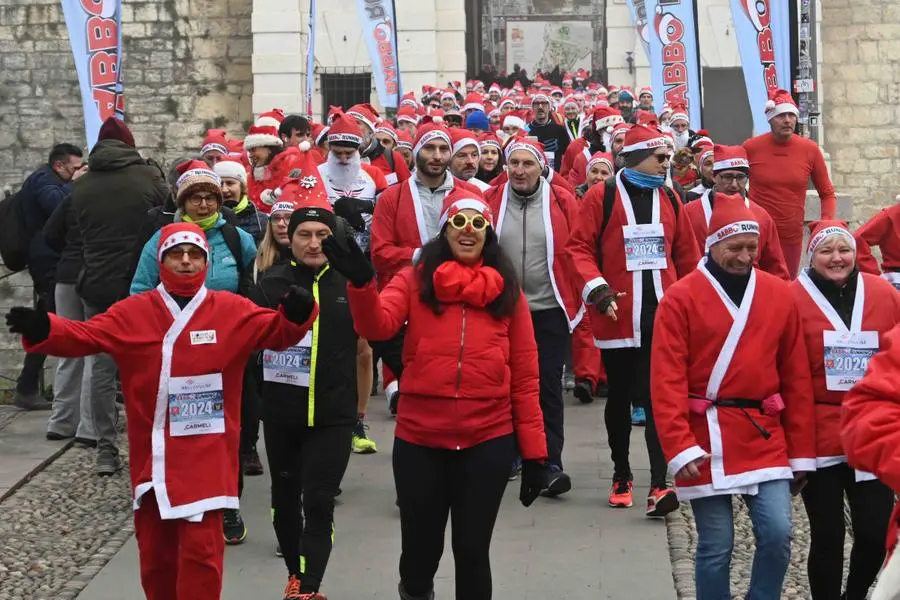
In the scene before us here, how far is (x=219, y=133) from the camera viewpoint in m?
12.2

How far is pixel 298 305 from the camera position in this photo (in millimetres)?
5598

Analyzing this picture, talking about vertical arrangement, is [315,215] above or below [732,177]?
below

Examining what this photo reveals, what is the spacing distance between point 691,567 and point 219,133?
19.9ft

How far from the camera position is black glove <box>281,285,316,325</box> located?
5578 millimetres

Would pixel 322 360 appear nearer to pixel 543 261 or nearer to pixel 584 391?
pixel 543 261

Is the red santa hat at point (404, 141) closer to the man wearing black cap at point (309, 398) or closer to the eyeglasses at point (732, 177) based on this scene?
the eyeglasses at point (732, 177)

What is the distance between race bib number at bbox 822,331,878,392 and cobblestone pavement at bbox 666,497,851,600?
1287 mm

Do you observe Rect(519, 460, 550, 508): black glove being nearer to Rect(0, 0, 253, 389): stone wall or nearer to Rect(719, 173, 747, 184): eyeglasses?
Rect(719, 173, 747, 184): eyeglasses

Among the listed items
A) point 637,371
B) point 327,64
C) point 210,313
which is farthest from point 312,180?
point 327,64

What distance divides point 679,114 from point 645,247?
805cm

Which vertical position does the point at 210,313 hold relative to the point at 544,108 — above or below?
below

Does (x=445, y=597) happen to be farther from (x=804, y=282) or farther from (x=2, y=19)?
(x=2, y=19)

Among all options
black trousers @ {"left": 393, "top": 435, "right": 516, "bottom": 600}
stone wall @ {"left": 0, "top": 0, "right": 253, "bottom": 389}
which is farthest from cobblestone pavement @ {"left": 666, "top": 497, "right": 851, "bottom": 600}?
stone wall @ {"left": 0, "top": 0, "right": 253, "bottom": 389}

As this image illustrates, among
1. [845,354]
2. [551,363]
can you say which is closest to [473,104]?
[551,363]
